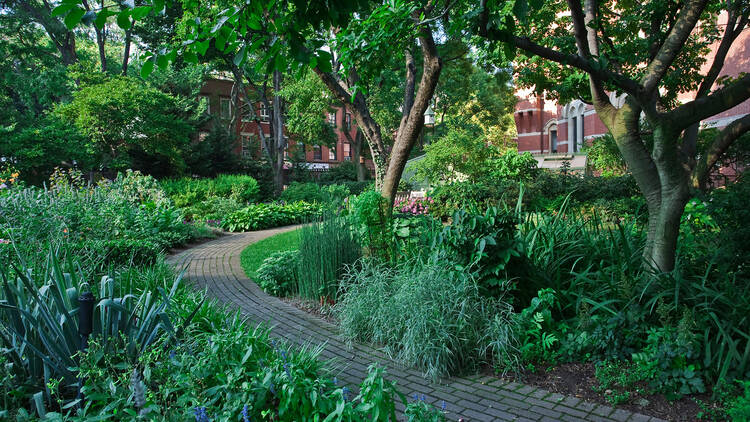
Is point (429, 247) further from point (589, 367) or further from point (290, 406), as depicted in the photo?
point (290, 406)

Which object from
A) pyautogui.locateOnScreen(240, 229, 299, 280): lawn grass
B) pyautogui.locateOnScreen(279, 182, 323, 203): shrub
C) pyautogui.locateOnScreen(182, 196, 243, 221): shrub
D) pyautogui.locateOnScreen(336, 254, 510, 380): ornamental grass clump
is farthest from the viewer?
pyautogui.locateOnScreen(279, 182, 323, 203): shrub

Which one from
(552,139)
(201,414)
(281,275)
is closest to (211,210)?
(281,275)

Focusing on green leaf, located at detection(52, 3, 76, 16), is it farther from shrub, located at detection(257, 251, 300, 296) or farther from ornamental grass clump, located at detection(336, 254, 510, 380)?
shrub, located at detection(257, 251, 300, 296)

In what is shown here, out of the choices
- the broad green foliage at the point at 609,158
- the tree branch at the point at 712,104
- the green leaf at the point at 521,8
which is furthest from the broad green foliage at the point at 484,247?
the broad green foliage at the point at 609,158

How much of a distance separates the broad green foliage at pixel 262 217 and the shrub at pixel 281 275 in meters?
6.80

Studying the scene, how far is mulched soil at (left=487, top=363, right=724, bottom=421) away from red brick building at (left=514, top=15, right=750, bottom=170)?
43.1ft

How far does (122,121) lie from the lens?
18406 mm

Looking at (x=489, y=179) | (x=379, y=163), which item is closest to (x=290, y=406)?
(x=379, y=163)

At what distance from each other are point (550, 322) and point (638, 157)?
1805mm

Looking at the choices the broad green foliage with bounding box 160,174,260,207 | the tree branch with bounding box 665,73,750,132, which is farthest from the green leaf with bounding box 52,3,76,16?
the broad green foliage with bounding box 160,174,260,207

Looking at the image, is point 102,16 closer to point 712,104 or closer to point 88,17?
point 88,17

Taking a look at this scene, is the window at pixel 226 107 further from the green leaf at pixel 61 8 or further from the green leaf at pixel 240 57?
the green leaf at pixel 61 8

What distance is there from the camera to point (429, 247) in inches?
197

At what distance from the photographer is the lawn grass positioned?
811cm
